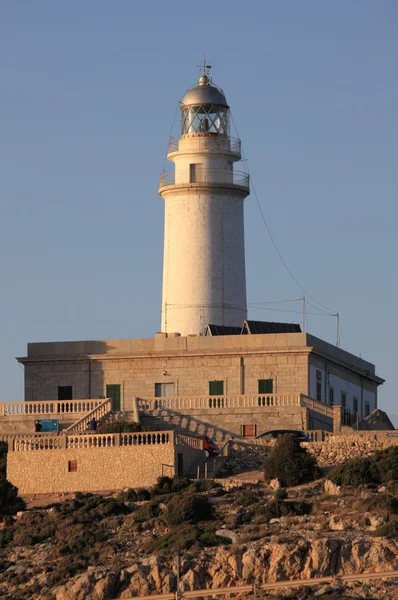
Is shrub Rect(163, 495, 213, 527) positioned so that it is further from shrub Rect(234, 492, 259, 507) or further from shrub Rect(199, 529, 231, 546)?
shrub Rect(199, 529, 231, 546)

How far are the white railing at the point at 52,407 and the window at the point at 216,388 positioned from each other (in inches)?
163

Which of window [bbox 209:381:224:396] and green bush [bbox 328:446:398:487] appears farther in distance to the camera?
window [bbox 209:381:224:396]

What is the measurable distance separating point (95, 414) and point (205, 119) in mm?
13823

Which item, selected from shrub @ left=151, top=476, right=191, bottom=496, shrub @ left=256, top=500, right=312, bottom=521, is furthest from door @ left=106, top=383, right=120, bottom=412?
shrub @ left=256, top=500, right=312, bottom=521

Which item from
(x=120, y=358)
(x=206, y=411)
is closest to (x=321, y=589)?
(x=206, y=411)

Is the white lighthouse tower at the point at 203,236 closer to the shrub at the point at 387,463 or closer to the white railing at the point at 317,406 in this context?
the white railing at the point at 317,406

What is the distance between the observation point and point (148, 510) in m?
54.1

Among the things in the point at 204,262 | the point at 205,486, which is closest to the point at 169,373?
the point at 204,262

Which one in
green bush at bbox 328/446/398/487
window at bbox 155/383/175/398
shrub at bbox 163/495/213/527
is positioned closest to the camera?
shrub at bbox 163/495/213/527

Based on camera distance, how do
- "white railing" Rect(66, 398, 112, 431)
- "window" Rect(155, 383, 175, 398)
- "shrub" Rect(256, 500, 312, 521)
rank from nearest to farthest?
"shrub" Rect(256, 500, 312, 521) → "white railing" Rect(66, 398, 112, 431) → "window" Rect(155, 383, 175, 398)

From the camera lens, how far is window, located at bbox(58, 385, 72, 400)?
67938mm

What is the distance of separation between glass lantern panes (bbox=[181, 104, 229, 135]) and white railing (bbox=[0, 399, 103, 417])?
12.7 metres

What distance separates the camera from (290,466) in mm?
56688

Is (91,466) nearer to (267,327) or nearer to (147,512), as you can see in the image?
(147,512)
